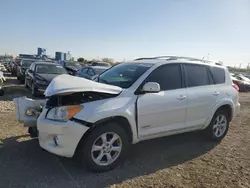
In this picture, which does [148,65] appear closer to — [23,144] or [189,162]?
[189,162]

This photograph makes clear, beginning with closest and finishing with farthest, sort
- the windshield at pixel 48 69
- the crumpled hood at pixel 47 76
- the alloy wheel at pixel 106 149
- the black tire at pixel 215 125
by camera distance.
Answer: the alloy wheel at pixel 106 149 < the black tire at pixel 215 125 < the crumpled hood at pixel 47 76 < the windshield at pixel 48 69

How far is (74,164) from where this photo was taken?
→ 3809 millimetres

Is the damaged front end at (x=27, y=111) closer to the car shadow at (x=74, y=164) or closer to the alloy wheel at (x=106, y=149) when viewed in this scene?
the car shadow at (x=74, y=164)

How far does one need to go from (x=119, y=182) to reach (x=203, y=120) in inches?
93.9

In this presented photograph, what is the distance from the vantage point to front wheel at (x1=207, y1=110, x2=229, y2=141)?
5215 mm

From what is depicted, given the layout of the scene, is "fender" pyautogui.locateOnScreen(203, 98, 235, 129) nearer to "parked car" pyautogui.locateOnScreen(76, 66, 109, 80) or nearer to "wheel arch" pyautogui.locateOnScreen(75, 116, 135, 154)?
"wheel arch" pyautogui.locateOnScreen(75, 116, 135, 154)

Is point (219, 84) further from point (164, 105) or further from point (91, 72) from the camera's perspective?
point (91, 72)

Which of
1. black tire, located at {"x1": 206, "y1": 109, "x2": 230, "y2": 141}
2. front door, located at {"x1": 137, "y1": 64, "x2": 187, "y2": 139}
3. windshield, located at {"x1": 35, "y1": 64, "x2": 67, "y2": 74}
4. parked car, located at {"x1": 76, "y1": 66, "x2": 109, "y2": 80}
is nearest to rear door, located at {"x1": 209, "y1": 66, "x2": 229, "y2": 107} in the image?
black tire, located at {"x1": 206, "y1": 109, "x2": 230, "y2": 141}

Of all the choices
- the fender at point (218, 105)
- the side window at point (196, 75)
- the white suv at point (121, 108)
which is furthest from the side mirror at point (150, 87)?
the fender at point (218, 105)

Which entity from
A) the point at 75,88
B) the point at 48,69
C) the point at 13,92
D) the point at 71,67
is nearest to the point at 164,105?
the point at 75,88

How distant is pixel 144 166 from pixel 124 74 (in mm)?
1662

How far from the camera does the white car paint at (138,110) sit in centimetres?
333

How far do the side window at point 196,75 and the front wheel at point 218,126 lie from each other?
2.67 ft

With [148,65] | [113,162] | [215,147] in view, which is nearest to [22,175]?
[113,162]
